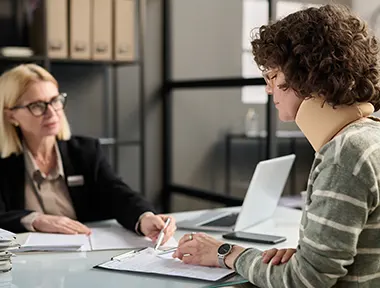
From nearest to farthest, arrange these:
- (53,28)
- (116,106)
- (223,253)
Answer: (223,253), (53,28), (116,106)

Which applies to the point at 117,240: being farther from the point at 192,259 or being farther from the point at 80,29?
the point at 80,29

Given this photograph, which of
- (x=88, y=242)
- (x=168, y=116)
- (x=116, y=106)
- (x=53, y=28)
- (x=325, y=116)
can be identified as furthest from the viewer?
(x=168, y=116)

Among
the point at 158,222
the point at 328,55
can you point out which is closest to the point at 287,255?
the point at 328,55

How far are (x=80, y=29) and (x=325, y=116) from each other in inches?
98.9

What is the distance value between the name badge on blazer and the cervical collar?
1283mm

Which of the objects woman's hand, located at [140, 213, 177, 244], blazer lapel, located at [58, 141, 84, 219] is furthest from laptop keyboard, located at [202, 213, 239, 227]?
blazer lapel, located at [58, 141, 84, 219]

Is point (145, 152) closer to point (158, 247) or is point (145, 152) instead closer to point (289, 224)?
point (289, 224)

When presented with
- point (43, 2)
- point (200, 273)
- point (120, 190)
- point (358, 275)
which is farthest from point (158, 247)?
point (43, 2)

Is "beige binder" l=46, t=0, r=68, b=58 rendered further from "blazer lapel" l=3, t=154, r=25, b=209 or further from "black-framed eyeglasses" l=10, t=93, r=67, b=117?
"blazer lapel" l=3, t=154, r=25, b=209

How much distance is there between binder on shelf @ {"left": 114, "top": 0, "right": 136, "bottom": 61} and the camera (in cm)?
363

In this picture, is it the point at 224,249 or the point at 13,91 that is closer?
the point at 224,249

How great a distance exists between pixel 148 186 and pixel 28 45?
1.33m

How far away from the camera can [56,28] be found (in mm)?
3430

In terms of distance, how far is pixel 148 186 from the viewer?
4344 millimetres
